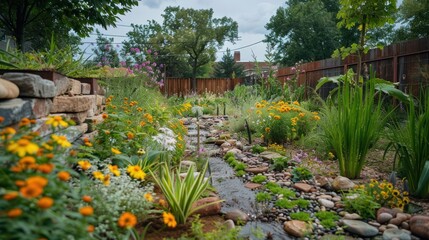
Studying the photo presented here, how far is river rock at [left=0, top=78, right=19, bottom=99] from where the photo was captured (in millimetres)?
1597

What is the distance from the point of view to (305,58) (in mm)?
24641

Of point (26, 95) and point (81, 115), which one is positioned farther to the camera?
point (81, 115)

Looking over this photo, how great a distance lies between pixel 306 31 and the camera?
24.2 m

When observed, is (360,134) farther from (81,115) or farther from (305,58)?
(305,58)

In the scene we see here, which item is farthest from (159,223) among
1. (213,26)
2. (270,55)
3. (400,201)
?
(213,26)

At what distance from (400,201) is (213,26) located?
23.9 m

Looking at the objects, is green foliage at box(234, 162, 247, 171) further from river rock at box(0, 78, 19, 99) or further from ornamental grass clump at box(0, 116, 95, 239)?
ornamental grass clump at box(0, 116, 95, 239)

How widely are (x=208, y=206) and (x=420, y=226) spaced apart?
4.50ft

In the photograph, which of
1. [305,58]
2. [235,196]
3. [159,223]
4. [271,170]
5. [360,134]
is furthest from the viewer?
[305,58]

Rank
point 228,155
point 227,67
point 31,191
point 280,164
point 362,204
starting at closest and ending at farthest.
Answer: point 31,191 → point 362,204 → point 280,164 → point 228,155 → point 227,67

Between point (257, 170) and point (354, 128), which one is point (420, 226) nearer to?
point (354, 128)

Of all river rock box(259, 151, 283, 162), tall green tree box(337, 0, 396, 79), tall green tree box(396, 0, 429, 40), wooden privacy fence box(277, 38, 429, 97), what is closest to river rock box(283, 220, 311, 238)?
river rock box(259, 151, 283, 162)

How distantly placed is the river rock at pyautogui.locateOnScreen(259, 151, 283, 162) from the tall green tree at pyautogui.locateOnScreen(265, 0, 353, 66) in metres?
21.6

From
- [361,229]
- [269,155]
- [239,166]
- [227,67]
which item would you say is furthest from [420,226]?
[227,67]
